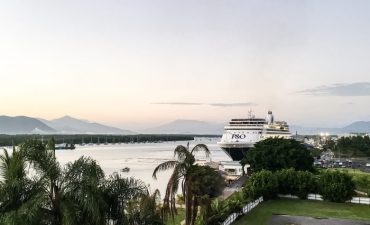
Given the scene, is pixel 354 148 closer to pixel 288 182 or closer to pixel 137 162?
pixel 137 162

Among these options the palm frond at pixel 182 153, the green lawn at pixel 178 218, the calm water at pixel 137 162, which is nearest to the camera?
the palm frond at pixel 182 153

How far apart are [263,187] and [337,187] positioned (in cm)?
576

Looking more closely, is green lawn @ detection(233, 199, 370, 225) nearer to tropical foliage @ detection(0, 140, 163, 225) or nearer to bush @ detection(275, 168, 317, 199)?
bush @ detection(275, 168, 317, 199)

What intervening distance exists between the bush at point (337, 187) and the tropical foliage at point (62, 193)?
2605cm

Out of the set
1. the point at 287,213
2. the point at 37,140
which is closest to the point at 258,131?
the point at 287,213

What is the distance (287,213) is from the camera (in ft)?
94.9

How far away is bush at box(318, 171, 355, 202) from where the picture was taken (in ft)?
106

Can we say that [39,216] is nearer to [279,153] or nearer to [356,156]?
[279,153]

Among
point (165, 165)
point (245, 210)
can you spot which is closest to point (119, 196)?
point (165, 165)

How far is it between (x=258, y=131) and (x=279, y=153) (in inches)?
1138

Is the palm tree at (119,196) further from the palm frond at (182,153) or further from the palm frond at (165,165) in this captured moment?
the palm frond at (182,153)

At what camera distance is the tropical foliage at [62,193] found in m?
8.57

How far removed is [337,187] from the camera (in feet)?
106

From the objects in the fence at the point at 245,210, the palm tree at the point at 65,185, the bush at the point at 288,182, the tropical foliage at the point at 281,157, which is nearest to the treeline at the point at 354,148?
the tropical foliage at the point at 281,157
